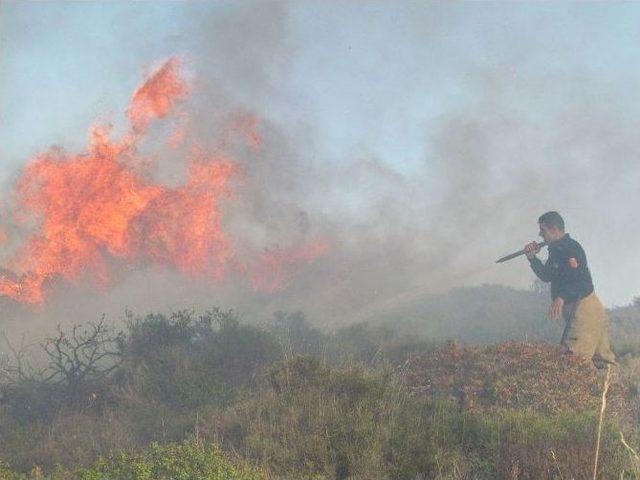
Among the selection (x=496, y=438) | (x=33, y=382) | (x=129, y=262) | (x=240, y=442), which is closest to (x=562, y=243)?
(x=496, y=438)

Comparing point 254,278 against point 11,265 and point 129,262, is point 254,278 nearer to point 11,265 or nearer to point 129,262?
point 129,262

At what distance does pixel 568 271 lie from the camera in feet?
37.6

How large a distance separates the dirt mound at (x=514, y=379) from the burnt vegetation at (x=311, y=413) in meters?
0.03

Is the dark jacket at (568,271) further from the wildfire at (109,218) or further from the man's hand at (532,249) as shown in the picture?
the wildfire at (109,218)

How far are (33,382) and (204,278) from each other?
13846 mm

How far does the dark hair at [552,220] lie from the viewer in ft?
38.7

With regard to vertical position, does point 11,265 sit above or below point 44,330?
above

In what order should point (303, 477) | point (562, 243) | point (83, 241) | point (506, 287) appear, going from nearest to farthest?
1. point (303, 477)
2. point (562, 243)
3. point (83, 241)
4. point (506, 287)

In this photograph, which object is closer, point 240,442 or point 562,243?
point 240,442

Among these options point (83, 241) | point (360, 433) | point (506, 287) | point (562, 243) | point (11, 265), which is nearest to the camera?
point (360, 433)

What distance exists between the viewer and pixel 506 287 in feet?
133

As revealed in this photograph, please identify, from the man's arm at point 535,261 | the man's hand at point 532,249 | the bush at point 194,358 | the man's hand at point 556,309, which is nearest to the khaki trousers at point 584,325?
the man's hand at point 556,309

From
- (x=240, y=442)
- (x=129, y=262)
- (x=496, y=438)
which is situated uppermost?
(x=129, y=262)

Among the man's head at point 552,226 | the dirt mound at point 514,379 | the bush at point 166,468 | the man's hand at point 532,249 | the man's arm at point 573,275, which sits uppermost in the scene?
the man's head at point 552,226
